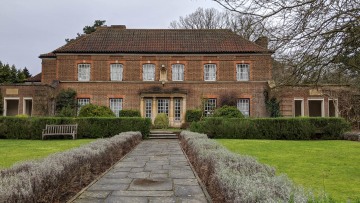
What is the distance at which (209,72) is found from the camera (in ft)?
93.6

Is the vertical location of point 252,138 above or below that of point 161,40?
below

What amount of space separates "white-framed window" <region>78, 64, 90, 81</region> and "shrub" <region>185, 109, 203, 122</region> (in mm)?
9060

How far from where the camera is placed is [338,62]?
7.85 meters

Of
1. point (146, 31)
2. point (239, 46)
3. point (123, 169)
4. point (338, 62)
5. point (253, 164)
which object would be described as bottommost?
point (123, 169)

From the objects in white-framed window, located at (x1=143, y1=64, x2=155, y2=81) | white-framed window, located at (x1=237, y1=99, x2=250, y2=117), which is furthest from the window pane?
Answer: white-framed window, located at (x1=237, y1=99, x2=250, y2=117)

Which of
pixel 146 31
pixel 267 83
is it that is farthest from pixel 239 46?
pixel 146 31

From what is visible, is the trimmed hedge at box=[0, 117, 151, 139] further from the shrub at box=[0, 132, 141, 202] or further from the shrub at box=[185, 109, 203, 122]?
the shrub at box=[0, 132, 141, 202]

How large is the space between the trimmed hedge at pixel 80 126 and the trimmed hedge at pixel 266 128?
13.3ft

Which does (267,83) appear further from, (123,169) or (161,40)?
(123,169)

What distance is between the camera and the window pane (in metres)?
28.6

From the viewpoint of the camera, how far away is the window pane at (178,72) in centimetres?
2862

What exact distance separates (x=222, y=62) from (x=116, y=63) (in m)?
9.02

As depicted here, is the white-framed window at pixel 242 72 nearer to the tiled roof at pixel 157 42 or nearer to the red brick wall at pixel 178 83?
the red brick wall at pixel 178 83

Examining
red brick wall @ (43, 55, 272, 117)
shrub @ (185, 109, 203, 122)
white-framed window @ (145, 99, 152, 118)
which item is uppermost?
red brick wall @ (43, 55, 272, 117)
